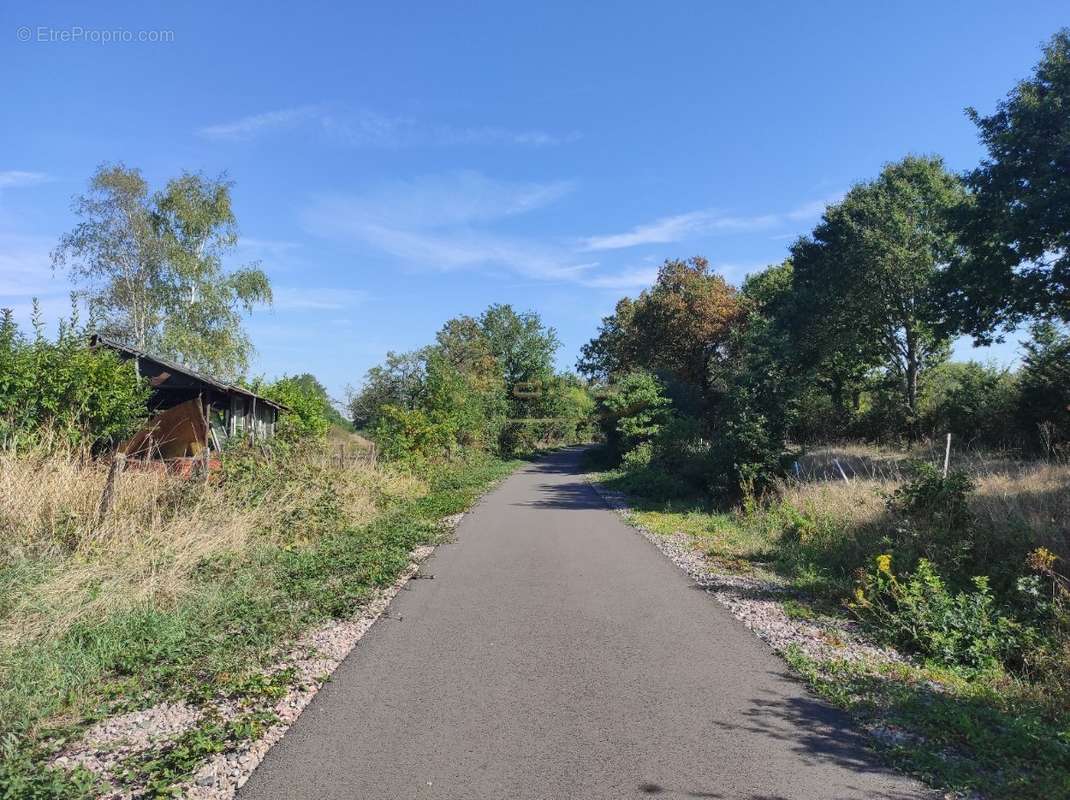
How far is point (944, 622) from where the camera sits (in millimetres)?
6336

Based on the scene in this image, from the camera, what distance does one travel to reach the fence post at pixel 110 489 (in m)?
7.91

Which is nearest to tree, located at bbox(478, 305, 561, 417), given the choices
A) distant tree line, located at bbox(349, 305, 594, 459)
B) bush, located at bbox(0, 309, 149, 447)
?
distant tree line, located at bbox(349, 305, 594, 459)

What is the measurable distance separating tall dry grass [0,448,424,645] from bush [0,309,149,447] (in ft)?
2.72

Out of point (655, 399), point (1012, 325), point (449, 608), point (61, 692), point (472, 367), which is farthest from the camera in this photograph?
point (472, 367)

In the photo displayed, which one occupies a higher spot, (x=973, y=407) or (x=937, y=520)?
(x=973, y=407)

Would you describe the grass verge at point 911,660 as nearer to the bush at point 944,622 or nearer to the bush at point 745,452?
the bush at point 944,622

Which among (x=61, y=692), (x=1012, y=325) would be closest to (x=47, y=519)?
(x=61, y=692)

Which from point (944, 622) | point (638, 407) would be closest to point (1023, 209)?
point (944, 622)

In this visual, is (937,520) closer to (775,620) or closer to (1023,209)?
(775,620)

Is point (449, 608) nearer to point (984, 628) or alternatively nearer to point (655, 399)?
point (984, 628)

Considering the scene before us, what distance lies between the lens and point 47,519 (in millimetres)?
7449

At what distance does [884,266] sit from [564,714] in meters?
23.6

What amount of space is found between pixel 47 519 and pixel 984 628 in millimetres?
9965

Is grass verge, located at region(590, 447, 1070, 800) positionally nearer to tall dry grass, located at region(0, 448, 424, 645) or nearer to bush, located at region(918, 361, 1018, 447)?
tall dry grass, located at region(0, 448, 424, 645)
